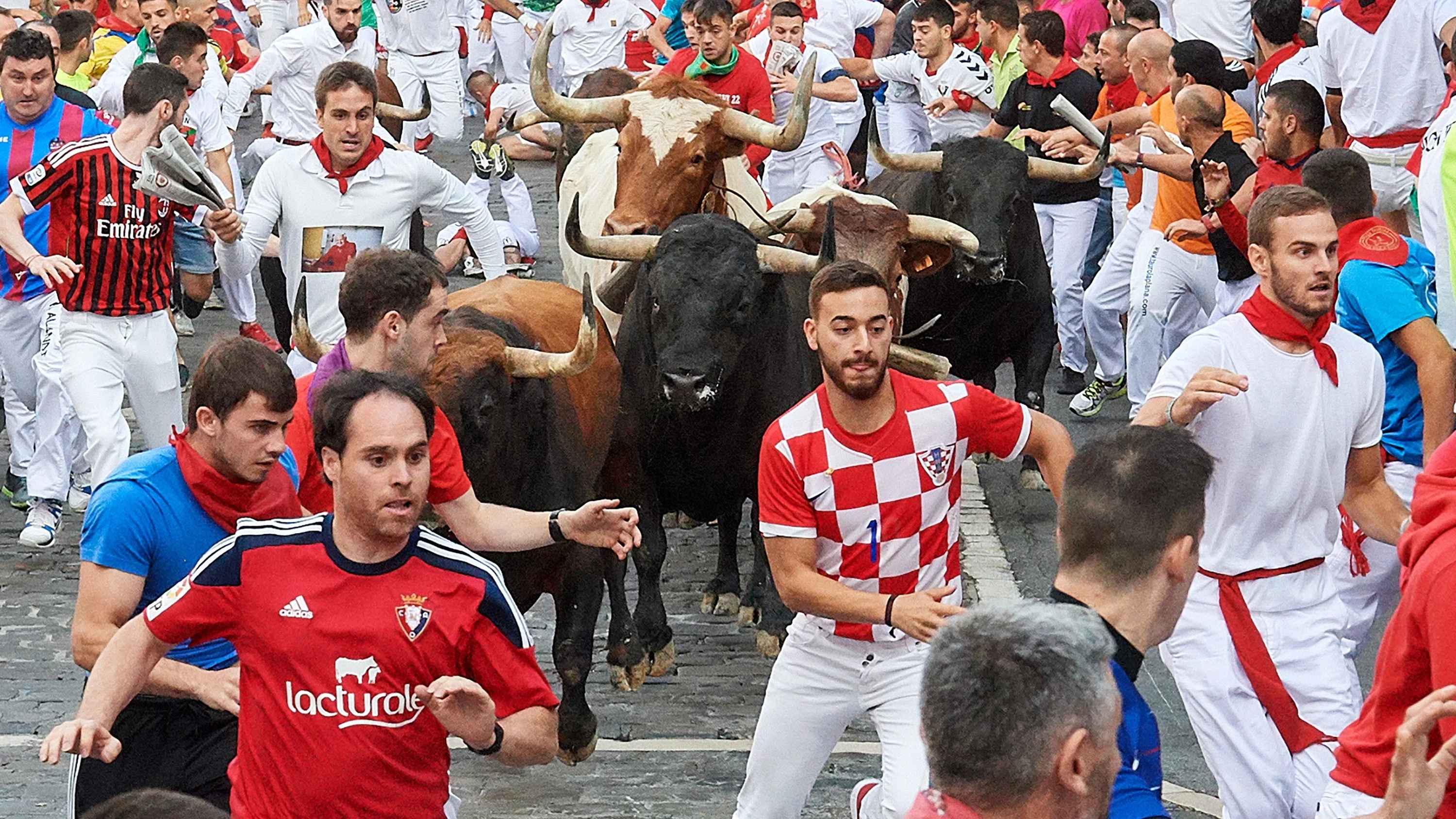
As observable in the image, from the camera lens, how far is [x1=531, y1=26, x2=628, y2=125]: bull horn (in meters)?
10.1

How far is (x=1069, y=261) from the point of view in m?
13.3

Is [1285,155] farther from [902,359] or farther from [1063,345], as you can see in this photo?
[1063,345]

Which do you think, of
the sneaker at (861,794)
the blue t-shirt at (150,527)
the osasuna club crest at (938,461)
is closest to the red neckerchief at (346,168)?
the blue t-shirt at (150,527)

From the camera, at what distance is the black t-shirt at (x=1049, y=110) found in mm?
13023

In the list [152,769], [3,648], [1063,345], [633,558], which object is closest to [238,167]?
[1063,345]

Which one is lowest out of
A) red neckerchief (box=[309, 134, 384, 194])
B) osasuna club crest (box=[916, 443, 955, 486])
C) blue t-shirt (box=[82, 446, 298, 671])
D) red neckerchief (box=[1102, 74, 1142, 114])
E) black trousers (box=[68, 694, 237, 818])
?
black trousers (box=[68, 694, 237, 818])

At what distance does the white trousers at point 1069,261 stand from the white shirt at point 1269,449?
7146mm

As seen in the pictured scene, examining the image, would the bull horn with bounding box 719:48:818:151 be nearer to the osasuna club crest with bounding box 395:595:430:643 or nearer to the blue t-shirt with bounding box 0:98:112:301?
the blue t-shirt with bounding box 0:98:112:301

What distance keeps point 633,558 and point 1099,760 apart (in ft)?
17.8

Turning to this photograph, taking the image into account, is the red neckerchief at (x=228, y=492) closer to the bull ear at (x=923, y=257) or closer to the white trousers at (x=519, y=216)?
the bull ear at (x=923, y=257)

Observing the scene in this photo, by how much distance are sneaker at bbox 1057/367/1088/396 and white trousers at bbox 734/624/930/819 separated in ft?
26.3

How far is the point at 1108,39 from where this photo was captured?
13.4 m

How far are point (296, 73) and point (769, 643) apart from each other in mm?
7806

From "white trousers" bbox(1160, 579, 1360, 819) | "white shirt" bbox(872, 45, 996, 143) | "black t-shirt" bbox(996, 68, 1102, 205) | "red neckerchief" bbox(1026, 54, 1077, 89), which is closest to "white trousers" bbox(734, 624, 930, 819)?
"white trousers" bbox(1160, 579, 1360, 819)
